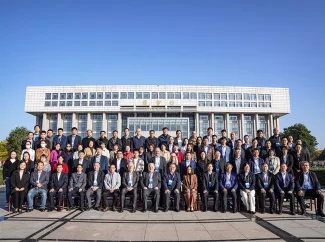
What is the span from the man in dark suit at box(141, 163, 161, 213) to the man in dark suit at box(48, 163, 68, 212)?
7.94 ft

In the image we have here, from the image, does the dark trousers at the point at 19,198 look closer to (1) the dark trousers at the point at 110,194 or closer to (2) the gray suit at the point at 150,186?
(1) the dark trousers at the point at 110,194

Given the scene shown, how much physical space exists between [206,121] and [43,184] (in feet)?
162

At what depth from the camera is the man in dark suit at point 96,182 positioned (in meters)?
7.07

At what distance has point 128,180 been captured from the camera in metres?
7.30

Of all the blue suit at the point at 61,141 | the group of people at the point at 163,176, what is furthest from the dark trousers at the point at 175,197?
the blue suit at the point at 61,141

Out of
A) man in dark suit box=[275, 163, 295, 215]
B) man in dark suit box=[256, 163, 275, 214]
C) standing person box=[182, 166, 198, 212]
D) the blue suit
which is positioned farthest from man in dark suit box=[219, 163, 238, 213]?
the blue suit

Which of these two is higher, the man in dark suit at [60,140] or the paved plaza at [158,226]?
the man in dark suit at [60,140]

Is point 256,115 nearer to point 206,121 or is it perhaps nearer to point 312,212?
point 206,121

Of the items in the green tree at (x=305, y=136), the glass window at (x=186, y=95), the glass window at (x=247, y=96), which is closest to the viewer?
the green tree at (x=305, y=136)

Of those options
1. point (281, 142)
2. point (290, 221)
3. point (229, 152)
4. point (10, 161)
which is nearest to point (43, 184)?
point (10, 161)

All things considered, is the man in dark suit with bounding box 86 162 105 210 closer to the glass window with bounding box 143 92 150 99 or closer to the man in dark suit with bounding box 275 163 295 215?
the man in dark suit with bounding box 275 163 295 215

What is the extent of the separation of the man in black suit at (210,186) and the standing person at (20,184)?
5.35 metres

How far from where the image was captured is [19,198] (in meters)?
6.96

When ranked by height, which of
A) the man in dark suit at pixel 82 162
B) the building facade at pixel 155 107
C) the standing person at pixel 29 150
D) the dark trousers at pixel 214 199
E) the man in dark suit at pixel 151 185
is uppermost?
the building facade at pixel 155 107
